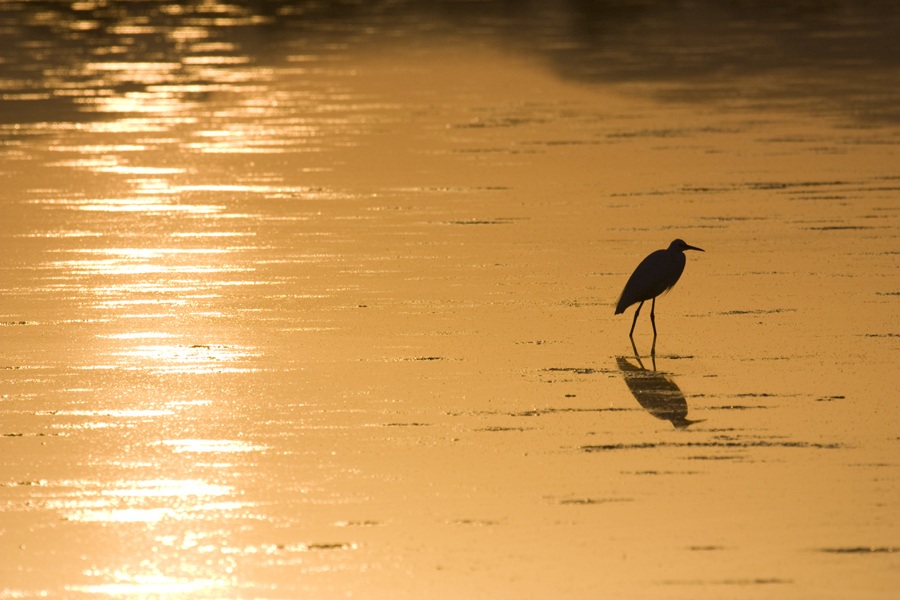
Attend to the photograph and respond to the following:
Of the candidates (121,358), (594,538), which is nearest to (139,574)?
(594,538)

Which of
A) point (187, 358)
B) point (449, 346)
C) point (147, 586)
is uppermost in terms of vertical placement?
point (147, 586)

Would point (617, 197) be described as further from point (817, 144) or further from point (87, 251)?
point (87, 251)

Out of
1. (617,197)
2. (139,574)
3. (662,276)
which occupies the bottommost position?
(617,197)

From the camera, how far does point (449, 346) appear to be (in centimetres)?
852

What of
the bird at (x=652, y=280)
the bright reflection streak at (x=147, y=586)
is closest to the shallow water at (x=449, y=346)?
the bright reflection streak at (x=147, y=586)

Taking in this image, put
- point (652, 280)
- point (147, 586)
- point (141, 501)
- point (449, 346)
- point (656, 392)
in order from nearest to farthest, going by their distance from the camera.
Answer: point (147, 586) → point (141, 501) → point (656, 392) → point (449, 346) → point (652, 280)

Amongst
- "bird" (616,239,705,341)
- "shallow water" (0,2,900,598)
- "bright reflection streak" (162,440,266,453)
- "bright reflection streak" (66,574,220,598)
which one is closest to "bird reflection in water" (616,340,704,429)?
"shallow water" (0,2,900,598)

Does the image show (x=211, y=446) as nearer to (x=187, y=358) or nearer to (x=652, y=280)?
(x=187, y=358)

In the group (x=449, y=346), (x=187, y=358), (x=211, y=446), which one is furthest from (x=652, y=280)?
(x=211, y=446)

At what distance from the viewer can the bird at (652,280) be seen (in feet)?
28.9

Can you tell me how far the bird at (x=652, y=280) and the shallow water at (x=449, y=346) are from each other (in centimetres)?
18

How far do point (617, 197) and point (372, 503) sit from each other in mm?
6831

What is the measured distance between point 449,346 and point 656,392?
4.17 feet

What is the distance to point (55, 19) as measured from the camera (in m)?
30.3
